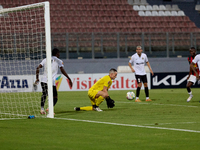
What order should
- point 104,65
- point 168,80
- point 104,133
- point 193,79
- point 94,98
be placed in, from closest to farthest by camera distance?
point 104,133, point 94,98, point 193,79, point 168,80, point 104,65

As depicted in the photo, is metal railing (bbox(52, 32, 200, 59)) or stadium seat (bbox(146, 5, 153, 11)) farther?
stadium seat (bbox(146, 5, 153, 11))

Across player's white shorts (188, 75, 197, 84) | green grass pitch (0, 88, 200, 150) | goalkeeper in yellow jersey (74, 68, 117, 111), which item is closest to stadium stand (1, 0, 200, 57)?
player's white shorts (188, 75, 197, 84)

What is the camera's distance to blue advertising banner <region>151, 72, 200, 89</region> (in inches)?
926

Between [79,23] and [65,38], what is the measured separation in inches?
131

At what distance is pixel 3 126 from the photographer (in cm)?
779

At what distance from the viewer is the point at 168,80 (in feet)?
77.6

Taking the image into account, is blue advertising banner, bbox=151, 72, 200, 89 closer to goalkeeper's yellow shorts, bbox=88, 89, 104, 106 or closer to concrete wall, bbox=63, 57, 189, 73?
concrete wall, bbox=63, 57, 189, 73

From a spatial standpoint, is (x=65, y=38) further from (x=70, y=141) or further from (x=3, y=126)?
(x=70, y=141)

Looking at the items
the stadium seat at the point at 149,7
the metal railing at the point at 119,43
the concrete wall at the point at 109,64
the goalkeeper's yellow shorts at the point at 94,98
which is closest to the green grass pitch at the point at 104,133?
the goalkeeper's yellow shorts at the point at 94,98

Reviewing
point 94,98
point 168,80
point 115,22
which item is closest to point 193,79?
point 94,98

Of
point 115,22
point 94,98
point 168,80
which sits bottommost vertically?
point 168,80

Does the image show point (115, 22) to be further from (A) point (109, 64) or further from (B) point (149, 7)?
(A) point (109, 64)

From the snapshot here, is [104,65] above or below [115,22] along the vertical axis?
A: below

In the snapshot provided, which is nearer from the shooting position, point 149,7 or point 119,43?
point 119,43
